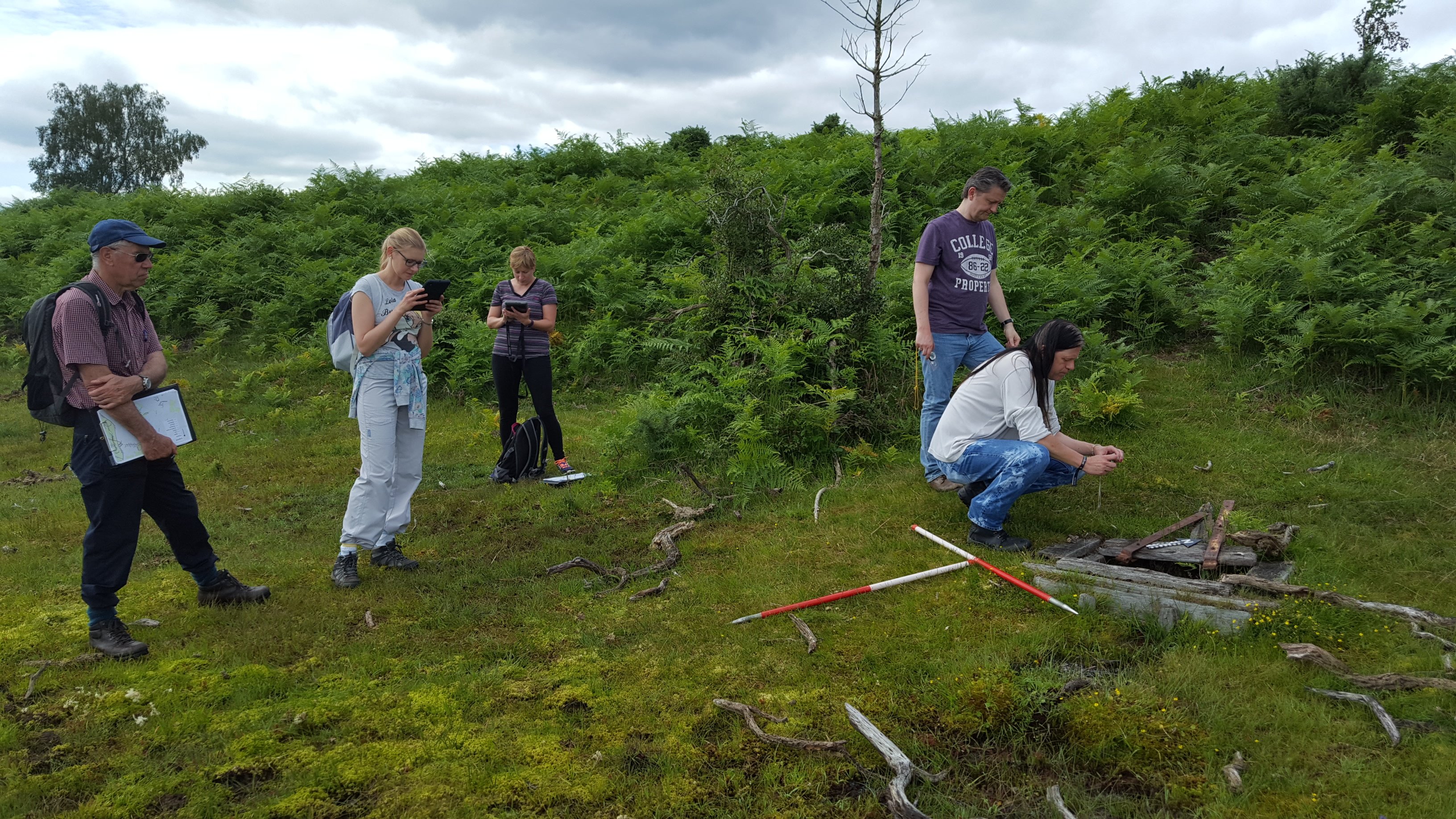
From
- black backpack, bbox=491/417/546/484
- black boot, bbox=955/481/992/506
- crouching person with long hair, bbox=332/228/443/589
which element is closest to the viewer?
crouching person with long hair, bbox=332/228/443/589

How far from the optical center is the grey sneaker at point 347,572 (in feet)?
17.7

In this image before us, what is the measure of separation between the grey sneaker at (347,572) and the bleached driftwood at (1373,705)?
5.41 m

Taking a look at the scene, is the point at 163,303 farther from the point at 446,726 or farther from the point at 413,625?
the point at 446,726

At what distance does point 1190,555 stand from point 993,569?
115 centimetres

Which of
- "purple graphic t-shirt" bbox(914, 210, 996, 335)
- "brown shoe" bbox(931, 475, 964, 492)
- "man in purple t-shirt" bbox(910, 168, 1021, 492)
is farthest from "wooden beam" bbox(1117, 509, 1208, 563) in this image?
"purple graphic t-shirt" bbox(914, 210, 996, 335)

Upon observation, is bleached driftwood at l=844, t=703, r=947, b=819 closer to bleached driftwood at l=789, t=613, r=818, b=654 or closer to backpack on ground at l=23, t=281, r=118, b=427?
bleached driftwood at l=789, t=613, r=818, b=654

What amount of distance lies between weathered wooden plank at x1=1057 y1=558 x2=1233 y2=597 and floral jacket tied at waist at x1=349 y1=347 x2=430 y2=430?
420 cm

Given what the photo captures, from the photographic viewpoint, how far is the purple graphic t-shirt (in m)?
6.06

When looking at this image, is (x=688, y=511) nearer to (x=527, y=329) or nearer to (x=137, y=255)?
(x=527, y=329)

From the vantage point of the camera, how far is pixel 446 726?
375cm

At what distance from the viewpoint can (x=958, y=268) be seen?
6.08 meters

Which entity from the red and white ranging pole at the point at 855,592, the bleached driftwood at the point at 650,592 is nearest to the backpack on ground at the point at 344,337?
the bleached driftwood at the point at 650,592

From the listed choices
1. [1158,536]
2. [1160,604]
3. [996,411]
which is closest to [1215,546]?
[1158,536]

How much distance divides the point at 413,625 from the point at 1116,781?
3.80 m
